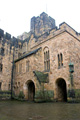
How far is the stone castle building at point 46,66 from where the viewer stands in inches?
496

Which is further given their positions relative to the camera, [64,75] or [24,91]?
[24,91]

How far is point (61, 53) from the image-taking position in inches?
523

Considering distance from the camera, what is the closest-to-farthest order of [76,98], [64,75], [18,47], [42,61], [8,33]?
[76,98] → [64,75] → [42,61] → [8,33] → [18,47]

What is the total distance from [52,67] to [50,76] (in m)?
1.12

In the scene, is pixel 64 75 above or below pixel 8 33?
below

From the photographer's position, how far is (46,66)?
1484 cm

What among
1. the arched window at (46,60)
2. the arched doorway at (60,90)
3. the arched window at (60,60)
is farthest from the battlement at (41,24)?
the arched doorway at (60,90)

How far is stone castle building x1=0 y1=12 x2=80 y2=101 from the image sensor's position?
12.6 meters

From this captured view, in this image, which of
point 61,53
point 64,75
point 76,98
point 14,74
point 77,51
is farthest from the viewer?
point 14,74

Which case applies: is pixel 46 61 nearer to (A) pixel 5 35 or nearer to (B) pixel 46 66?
(B) pixel 46 66

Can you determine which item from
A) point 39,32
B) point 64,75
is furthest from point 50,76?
point 39,32

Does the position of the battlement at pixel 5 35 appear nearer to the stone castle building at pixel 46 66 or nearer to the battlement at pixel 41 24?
the stone castle building at pixel 46 66

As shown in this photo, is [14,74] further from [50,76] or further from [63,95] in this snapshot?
[63,95]

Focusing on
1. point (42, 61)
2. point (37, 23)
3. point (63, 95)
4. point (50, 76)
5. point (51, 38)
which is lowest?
point (63, 95)
